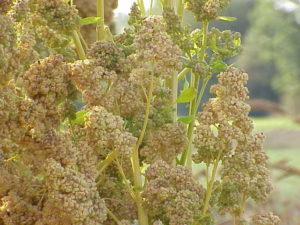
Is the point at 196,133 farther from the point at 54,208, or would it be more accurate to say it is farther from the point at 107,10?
the point at 107,10

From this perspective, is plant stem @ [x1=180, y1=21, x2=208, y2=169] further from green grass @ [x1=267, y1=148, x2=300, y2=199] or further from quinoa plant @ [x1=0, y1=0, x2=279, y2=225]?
green grass @ [x1=267, y1=148, x2=300, y2=199]

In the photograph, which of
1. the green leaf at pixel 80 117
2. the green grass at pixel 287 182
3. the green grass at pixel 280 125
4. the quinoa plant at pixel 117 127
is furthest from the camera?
the green grass at pixel 287 182

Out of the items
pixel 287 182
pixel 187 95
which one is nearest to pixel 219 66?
pixel 187 95

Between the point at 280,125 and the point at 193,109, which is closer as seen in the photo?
the point at 193,109

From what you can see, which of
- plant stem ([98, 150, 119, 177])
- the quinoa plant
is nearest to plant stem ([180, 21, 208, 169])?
the quinoa plant

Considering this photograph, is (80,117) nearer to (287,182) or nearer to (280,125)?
(280,125)

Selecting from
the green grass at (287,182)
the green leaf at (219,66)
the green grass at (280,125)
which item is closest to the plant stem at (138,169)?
the green leaf at (219,66)

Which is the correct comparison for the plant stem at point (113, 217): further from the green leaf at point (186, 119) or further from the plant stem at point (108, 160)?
the green leaf at point (186, 119)

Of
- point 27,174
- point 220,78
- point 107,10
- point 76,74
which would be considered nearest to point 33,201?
point 27,174
